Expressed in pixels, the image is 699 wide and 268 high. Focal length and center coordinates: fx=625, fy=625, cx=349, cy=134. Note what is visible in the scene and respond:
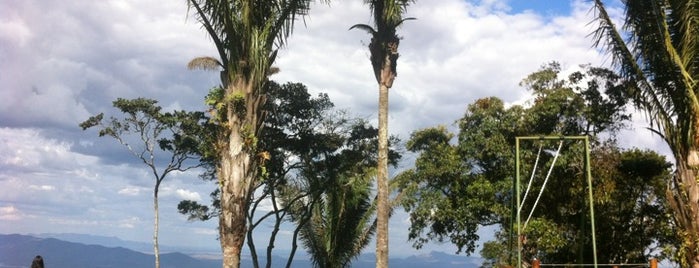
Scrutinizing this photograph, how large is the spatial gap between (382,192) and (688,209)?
7.47 meters

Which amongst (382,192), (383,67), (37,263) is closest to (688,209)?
(382,192)

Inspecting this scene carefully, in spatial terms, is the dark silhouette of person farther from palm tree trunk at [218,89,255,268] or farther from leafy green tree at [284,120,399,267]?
leafy green tree at [284,120,399,267]

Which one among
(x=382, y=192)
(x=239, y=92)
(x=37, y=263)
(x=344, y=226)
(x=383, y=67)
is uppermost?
(x=383, y=67)

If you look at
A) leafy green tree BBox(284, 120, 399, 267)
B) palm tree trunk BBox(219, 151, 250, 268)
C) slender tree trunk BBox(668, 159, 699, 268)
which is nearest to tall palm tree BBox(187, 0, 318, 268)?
palm tree trunk BBox(219, 151, 250, 268)

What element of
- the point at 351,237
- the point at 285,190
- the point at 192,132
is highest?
the point at 192,132

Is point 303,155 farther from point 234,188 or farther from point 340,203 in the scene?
point 234,188

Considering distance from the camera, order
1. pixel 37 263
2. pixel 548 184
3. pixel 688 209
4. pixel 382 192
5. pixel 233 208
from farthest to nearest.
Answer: pixel 548 184
pixel 382 192
pixel 688 209
pixel 233 208
pixel 37 263

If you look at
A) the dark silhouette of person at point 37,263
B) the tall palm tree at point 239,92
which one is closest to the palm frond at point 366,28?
the tall palm tree at point 239,92

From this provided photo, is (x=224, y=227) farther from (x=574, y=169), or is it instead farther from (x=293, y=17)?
(x=574, y=169)

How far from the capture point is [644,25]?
44.6ft

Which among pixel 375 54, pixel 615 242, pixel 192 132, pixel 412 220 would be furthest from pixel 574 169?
pixel 192 132

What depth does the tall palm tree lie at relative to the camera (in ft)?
35.4

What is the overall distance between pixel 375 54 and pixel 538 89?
7610 mm

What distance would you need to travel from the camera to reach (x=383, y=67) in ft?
58.5
